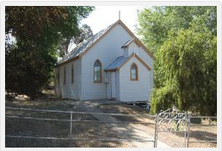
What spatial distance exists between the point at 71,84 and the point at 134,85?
679 cm

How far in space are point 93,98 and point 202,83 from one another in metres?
12.4

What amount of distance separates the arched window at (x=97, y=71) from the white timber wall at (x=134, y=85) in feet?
9.09

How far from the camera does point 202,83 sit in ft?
47.2

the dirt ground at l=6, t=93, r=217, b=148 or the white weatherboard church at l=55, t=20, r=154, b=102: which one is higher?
the white weatherboard church at l=55, t=20, r=154, b=102

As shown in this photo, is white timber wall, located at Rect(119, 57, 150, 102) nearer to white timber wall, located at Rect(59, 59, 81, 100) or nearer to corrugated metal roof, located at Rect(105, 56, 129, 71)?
corrugated metal roof, located at Rect(105, 56, 129, 71)

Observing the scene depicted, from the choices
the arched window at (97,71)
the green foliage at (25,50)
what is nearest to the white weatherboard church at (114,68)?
the arched window at (97,71)

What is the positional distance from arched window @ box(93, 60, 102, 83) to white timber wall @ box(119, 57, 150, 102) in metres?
2.77

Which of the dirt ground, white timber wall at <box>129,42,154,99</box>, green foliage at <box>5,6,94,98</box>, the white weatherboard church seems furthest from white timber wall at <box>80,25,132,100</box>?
green foliage at <box>5,6,94,98</box>

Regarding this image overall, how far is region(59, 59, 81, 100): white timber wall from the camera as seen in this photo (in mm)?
25516

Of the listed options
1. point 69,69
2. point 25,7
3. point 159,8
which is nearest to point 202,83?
point 25,7

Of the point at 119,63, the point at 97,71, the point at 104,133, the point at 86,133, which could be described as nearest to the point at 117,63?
the point at 119,63

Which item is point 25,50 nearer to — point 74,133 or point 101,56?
point 74,133

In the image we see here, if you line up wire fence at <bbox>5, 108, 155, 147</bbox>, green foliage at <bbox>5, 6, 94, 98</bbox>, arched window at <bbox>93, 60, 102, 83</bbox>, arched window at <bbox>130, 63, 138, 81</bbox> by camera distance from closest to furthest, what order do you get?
1. wire fence at <bbox>5, 108, 155, 147</bbox>
2. green foliage at <bbox>5, 6, 94, 98</bbox>
3. arched window at <bbox>130, 63, 138, 81</bbox>
4. arched window at <bbox>93, 60, 102, 83</bbox>

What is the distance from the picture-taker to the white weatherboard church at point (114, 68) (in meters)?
23.8
